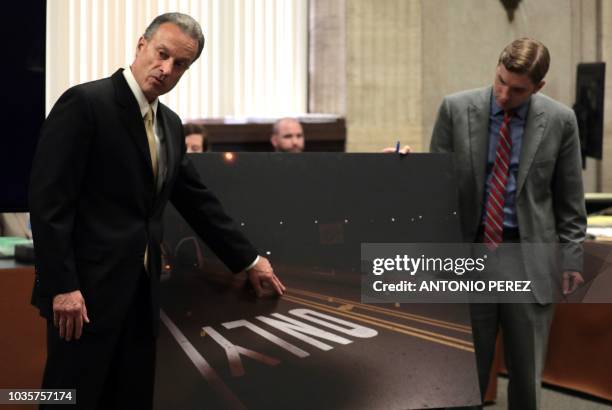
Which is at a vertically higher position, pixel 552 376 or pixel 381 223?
pixel 381 223

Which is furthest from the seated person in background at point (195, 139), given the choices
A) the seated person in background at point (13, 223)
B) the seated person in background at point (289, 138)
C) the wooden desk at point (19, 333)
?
the wooden desk at point (19, 333)

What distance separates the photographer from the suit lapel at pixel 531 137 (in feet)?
9.71

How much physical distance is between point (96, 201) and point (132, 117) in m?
0.28

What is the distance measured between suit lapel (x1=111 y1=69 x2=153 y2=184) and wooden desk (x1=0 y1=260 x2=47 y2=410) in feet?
3.63

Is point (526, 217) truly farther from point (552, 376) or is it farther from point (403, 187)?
point (552, 376)

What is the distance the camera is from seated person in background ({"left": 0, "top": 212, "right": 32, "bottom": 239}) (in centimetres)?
404

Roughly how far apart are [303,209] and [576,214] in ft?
3.94

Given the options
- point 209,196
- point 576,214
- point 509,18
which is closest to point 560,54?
point 509,18

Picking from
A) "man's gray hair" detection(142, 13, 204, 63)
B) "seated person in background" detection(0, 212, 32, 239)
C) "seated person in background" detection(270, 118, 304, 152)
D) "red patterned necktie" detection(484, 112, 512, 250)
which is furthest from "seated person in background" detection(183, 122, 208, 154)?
"man's gray hair" detection(142, 13, 204, 63)

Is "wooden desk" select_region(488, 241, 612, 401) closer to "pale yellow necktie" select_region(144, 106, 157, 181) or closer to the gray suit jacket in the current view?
the gray suit jacket

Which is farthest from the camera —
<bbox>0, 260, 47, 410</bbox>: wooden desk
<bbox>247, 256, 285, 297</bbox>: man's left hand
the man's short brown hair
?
<bbox>0, 260, 47, 410</bbox>: wooden desk

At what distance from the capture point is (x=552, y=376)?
182 inches

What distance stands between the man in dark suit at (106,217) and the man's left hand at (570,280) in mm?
1776

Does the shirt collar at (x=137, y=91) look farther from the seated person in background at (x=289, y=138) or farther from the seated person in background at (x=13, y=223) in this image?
the seated person in background at (x=289, y=138)
